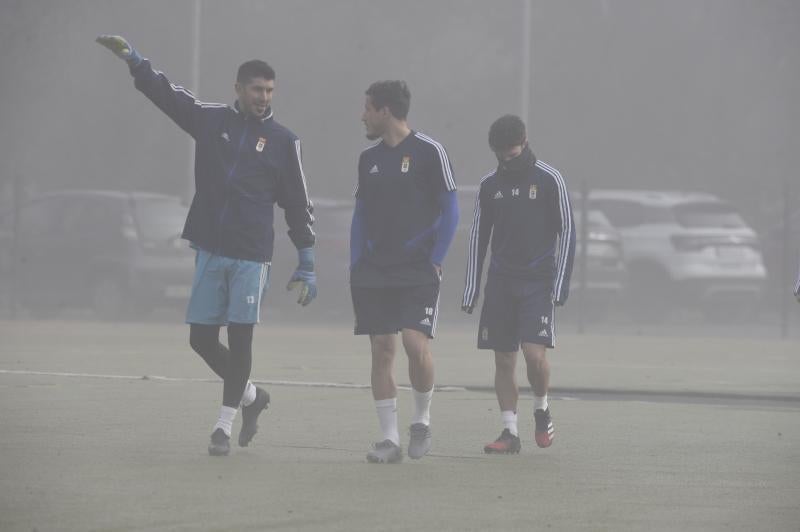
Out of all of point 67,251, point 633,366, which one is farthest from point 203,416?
point 67,251

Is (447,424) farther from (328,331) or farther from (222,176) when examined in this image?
(328,331)

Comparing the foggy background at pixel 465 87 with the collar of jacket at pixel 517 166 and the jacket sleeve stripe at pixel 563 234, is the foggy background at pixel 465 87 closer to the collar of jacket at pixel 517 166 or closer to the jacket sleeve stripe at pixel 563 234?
the collar of jacket at pixel 517 166

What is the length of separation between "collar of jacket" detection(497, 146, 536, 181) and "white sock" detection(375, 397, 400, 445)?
54.1 inches

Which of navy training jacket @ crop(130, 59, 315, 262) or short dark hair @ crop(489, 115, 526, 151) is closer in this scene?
navy training jacket @ crop(130, 59, 315, 262)

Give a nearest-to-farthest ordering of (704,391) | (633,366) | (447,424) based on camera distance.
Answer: (447,424), (704,391), (633,366)

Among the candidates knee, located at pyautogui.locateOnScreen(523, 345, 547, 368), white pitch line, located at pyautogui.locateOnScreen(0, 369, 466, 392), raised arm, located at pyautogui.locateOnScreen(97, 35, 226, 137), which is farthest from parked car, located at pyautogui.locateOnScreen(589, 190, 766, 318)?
raised arm, located at pyautogui.locateOnScreen(97, 35, 226, 137)

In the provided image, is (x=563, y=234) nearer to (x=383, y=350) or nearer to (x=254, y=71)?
(x=383, y=350)

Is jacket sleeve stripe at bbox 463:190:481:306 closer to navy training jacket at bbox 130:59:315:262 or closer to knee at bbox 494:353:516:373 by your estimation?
knee at bbox 494:353:516:373

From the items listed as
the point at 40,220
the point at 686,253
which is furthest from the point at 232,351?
the point at 686,253

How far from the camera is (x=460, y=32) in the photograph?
132ft

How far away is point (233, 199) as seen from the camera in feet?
29.8

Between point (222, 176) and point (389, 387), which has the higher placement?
point (222, 176)

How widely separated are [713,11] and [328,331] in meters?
20.7

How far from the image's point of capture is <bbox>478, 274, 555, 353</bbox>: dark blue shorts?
959 cm
